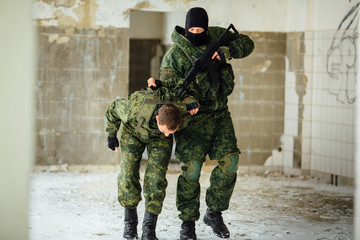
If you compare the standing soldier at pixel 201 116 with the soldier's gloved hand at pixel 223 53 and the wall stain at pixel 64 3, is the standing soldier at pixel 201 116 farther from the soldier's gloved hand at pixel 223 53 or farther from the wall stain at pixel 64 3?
the wall stain at pixel 64 3

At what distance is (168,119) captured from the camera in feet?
13.3

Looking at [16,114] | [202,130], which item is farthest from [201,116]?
[16,114]

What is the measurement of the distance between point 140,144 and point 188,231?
799 millimetres

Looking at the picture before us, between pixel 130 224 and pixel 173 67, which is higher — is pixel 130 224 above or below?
below

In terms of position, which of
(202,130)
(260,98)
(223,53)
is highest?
(223,53)

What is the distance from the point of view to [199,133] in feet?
15.2

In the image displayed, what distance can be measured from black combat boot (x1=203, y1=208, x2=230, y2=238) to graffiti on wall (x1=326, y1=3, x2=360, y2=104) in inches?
117

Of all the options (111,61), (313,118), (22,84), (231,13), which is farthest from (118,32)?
(22,84)

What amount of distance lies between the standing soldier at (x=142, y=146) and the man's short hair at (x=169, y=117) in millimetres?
96

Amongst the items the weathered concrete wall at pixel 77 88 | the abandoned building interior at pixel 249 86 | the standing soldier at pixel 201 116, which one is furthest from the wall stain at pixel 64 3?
the standing soldier at pixel 201 116

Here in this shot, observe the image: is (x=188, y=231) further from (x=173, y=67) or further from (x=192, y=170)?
(x=173, y=67)

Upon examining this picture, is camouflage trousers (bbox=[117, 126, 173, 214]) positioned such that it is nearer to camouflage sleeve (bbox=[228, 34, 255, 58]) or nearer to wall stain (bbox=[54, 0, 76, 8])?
camouflage sleeve (bbox=[228, 34, 255, 58])

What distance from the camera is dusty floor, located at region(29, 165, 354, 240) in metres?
5.03

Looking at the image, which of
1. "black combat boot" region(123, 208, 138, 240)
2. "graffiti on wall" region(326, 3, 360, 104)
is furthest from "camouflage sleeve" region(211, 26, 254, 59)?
"graffiti on wall" region(326, 3, 360, 104)
